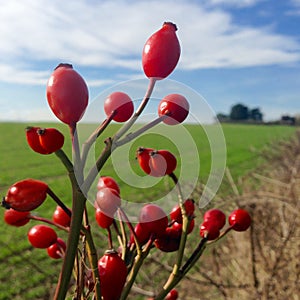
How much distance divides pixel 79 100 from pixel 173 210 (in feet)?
0.86

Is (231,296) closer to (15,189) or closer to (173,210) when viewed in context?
(173,210)

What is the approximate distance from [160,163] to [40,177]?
1269cm

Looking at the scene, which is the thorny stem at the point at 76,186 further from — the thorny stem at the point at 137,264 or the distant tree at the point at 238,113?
the distant tree at the point at 238,113

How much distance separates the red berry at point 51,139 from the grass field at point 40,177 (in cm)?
3

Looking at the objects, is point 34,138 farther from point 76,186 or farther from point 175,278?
point 175,278

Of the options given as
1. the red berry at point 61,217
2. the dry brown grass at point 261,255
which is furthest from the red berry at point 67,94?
the dry brown grass at point 261,255

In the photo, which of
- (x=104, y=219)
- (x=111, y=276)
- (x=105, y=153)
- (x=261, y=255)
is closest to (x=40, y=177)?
(x=261, y=255)

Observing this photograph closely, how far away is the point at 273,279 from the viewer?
1.82 metres

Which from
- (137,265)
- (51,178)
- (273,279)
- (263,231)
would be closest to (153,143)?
(137,265)

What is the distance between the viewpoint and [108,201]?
539 millimetres

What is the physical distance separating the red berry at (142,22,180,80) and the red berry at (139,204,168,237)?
18cm

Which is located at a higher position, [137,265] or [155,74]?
[155,74]

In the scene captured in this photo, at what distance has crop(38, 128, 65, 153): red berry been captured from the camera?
44cm

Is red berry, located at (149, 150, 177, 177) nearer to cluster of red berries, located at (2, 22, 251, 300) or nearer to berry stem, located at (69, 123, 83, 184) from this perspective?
cluster of red berries, located at (2, 22, 251, 300)
